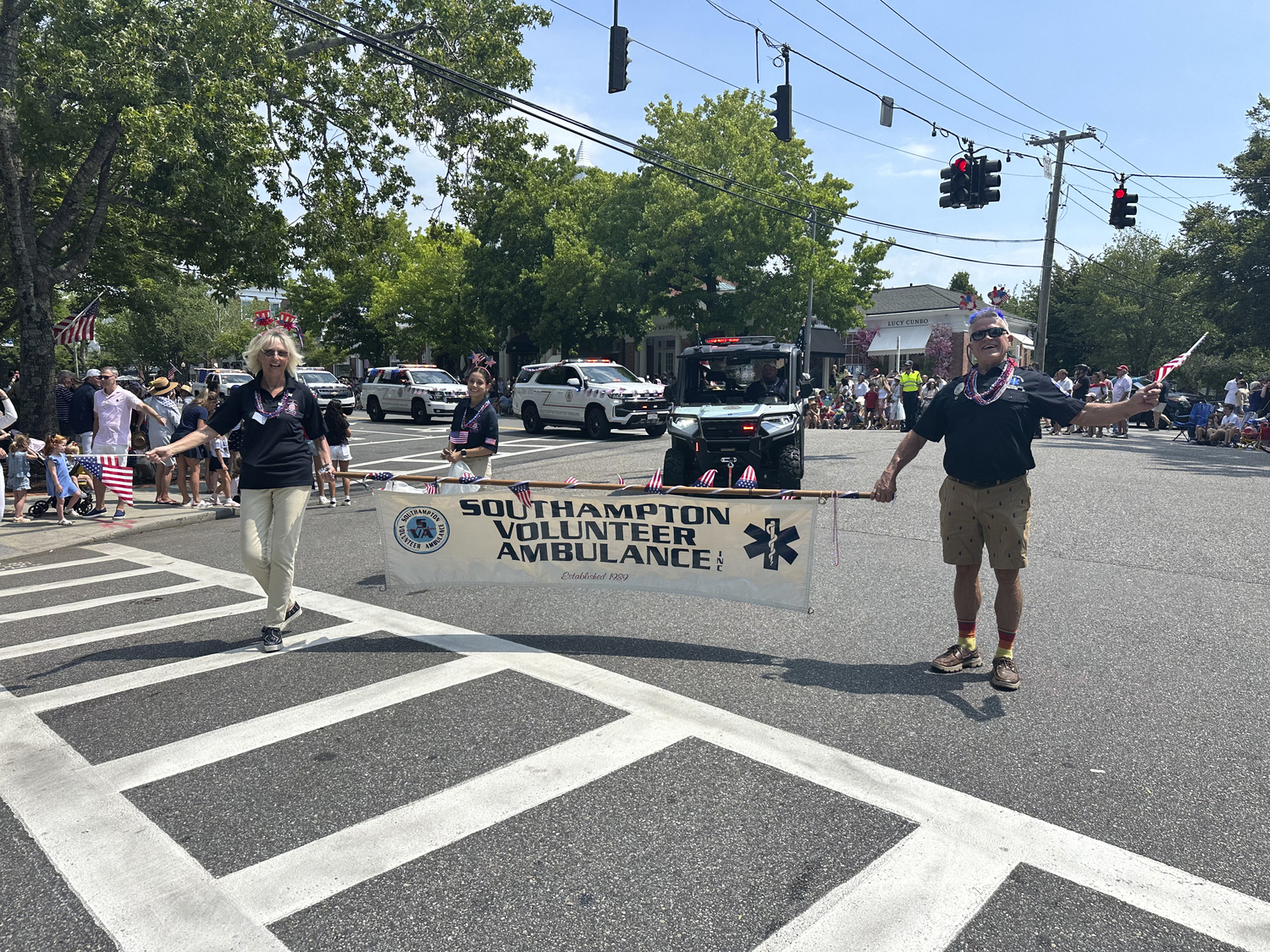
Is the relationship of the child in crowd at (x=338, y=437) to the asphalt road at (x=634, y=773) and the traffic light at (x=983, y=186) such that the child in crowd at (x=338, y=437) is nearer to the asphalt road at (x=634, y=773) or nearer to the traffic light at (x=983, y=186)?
the asphalt road at (x=634, y=773)

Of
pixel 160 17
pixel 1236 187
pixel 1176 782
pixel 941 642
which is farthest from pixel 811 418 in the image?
pixel 1176 782

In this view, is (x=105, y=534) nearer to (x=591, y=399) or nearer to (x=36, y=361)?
(x=36, y=361)

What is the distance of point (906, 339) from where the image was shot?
→ 198 ft

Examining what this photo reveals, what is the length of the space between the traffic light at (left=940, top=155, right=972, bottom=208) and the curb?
1643 centimetres

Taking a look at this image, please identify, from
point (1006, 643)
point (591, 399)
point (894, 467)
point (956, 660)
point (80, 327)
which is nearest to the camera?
point (1006, 643)

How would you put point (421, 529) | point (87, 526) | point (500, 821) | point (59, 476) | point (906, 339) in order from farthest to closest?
point (906, 339) < point (59, 476) < point (87, 526) < point (421, 529) < point (500, 821)

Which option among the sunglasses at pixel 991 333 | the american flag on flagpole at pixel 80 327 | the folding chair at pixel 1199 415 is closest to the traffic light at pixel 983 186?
the folding chair at pixel 1199 415

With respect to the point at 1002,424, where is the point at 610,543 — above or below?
below

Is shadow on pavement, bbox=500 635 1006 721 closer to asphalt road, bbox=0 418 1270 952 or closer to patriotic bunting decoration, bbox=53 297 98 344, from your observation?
asphalt road, bbox=0 418 1270 952

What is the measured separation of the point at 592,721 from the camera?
442 cm

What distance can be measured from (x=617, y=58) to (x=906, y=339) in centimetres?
5156

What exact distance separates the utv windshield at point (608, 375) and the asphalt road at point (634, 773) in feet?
57.0

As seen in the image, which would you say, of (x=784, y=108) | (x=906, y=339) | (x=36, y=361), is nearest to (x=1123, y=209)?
(x=784, y=108)

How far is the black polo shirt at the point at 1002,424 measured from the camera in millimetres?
4887
